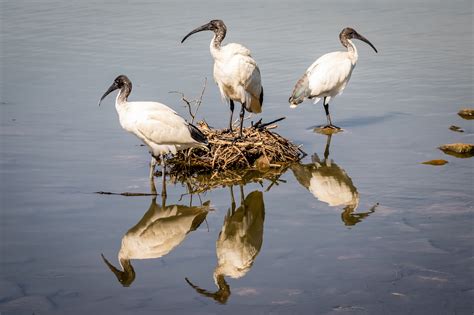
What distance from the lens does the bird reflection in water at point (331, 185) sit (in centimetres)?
1020

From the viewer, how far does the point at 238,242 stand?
30.8 ft

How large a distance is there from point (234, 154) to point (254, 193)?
75 cm

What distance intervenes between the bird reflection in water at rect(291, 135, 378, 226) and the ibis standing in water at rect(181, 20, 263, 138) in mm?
1122

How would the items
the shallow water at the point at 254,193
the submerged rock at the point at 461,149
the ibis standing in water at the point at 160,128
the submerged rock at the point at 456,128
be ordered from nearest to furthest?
the shallow water at the point at 254,193, the ibis standing in water at the point at 160,128, the submerged rock at the point at 461,149, the submerged rock at the point at 456,128

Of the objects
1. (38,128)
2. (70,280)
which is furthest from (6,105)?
(70,280)

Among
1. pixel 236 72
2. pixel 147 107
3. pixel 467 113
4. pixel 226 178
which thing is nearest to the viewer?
pixel 147 107

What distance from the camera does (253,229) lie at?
9.80 meters

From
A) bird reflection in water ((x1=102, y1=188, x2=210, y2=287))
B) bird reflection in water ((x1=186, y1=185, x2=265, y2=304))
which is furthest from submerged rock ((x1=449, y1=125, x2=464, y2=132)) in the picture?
bird reflection in water ((x1=102, y1=188, x2=210, y2=287))

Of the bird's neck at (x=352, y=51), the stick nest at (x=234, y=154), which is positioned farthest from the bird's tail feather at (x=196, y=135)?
the bird's neck at (x=352, y=51)

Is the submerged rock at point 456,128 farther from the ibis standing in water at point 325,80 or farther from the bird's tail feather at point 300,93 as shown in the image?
the bird's tail feather at point 300,93

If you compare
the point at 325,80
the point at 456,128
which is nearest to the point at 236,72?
the point at 325,80

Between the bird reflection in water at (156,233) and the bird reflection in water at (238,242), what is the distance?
384 mm

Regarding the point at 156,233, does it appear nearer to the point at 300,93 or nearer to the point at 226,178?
the point at 226,178

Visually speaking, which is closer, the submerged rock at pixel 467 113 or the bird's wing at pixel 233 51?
the bird's wing at pixel 233 51
